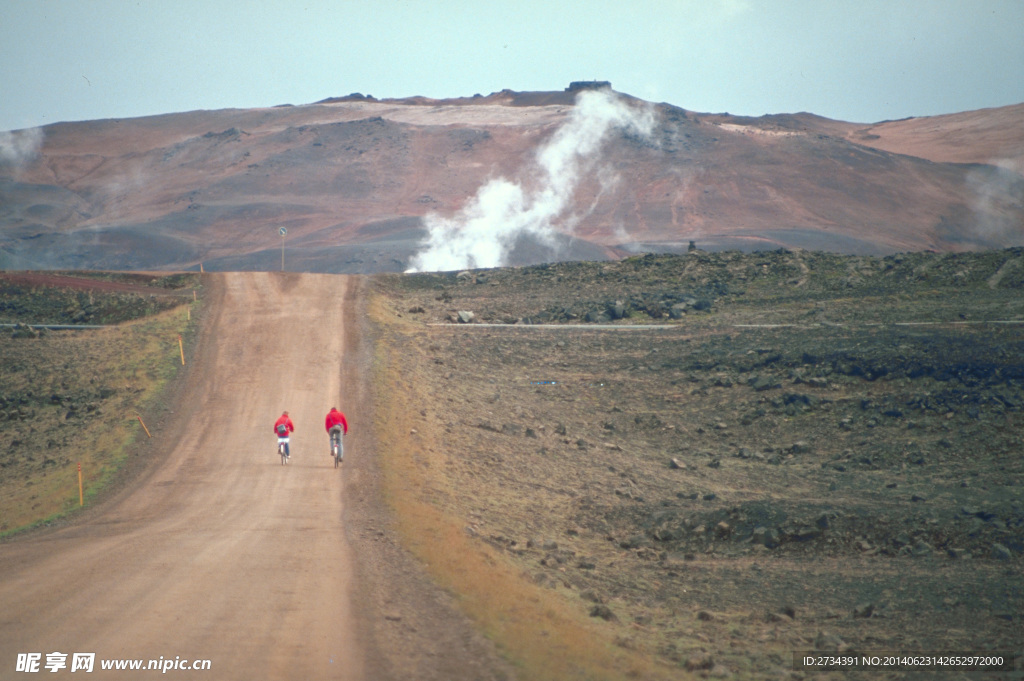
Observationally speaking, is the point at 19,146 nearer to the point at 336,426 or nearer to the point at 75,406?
the point at 75,406

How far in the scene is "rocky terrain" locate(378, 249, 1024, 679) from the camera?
11.1 meters

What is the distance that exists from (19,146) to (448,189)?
231 feet

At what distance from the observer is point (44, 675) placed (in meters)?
7.73

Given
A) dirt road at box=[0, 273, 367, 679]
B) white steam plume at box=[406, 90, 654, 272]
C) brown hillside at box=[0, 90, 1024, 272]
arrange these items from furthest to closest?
brown hillside at box=[0, 90, 1024, 272]
white steam plume at box=[406, 90, 654, 272]
dirt road at box=[0, 273, 367, 679]

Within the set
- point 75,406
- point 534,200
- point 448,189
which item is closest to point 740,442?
point 75,406

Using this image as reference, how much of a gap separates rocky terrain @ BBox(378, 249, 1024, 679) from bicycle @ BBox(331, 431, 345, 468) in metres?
1.86

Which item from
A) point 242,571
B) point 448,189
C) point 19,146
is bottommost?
point 242,571

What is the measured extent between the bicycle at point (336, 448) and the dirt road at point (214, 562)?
0.35 meters

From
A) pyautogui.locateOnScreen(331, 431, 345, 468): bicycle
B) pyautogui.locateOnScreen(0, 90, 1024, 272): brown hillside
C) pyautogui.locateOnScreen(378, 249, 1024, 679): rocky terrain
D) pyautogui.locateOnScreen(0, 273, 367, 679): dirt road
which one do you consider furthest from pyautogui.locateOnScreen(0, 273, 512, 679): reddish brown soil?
pyautogui.locateOnScreen(0, 90, 1024, 272): brown hillside

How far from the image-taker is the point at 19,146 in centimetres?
11769

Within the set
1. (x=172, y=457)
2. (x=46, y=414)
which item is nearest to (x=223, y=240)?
(x=46, y=414)

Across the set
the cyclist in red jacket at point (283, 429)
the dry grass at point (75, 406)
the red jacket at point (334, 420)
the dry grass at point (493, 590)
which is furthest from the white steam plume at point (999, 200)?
the cyclist in red jacket at point (283, 429)

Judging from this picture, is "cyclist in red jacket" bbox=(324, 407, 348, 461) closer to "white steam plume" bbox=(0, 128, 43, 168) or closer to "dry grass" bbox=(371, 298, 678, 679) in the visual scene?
"dry grass" bbox=(371, 298, 678, 679)

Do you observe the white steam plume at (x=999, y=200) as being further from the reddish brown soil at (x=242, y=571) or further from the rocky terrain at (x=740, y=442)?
the reddish brown soil at (x=242, y=571)
